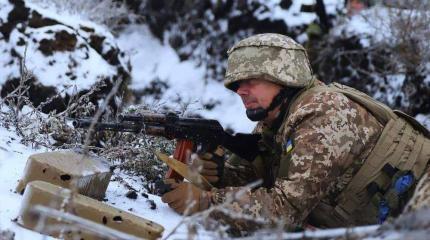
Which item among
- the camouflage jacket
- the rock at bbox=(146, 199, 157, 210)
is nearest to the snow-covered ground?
the rock at bbox=(146, 199, 157, 210)

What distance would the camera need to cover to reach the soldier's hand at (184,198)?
2.83 metres

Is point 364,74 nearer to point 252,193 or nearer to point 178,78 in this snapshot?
point 178,78

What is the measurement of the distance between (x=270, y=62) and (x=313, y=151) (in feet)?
1.80

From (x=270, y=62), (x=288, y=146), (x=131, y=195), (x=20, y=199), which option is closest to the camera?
(x=20, y=199)

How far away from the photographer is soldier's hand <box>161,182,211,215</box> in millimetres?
2826

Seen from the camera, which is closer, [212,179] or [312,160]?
[312,160]

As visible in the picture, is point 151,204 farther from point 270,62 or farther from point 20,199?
point 270,62

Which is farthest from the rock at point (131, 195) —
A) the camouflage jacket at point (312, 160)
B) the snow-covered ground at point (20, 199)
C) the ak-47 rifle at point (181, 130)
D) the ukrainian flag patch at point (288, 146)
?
the ukrainian flag patch at point (288, 146)

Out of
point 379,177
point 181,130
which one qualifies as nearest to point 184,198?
point 181,130

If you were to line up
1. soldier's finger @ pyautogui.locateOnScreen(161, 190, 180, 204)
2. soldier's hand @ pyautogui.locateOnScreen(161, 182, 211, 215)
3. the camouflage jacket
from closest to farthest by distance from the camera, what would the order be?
the camouflage jacket, soldier's hand @ pyautogui.locateOnScreen(161, 182, 211, 215), soldier's finger @ pyautogui.locateOnScreen(161, 190, 180, 204)

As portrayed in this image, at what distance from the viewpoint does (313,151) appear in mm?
2711

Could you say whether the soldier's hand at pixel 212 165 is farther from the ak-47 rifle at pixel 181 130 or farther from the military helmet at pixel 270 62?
the military helmet at pixel 270 62

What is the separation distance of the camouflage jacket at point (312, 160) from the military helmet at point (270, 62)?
158mm

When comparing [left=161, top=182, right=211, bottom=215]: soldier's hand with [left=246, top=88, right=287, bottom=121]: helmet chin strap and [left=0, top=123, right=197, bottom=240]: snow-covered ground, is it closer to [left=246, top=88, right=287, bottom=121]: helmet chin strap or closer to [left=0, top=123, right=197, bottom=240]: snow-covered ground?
[left=0, top=123, right=197, bottom=240]: snow-covered ground
